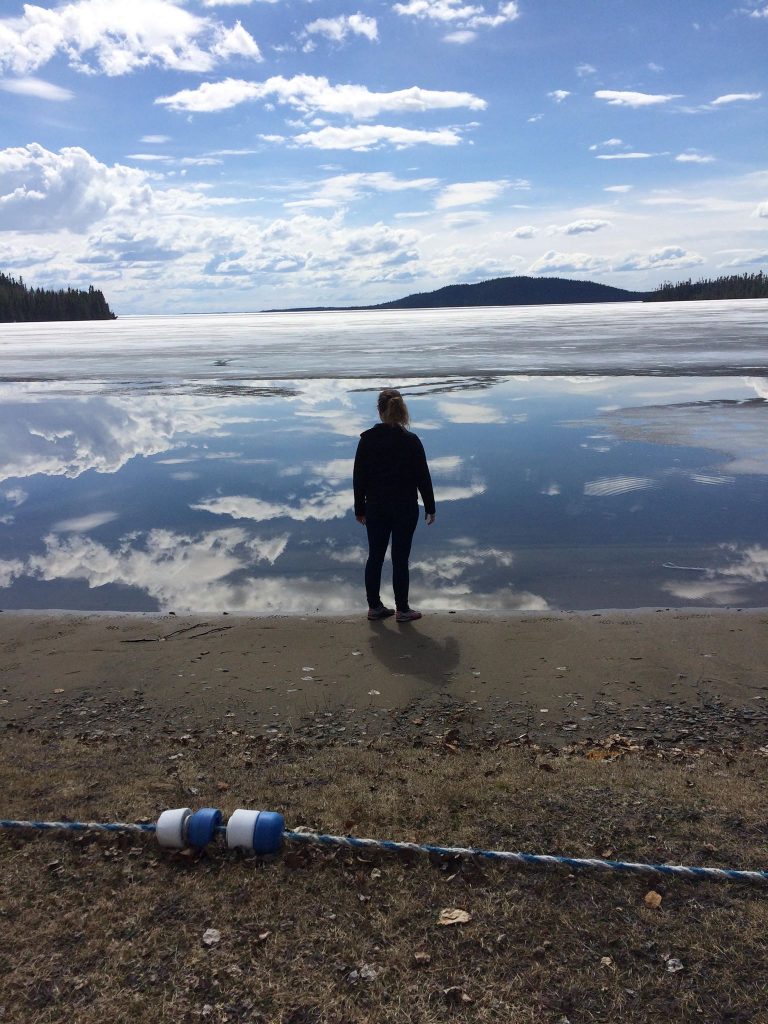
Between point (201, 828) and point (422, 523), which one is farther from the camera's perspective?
point (422, 523)

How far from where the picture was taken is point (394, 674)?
261 inches

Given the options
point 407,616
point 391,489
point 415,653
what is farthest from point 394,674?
point 391,489

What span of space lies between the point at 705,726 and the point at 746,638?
171 cm

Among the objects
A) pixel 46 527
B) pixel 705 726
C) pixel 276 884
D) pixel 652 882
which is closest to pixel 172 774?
pixel 276 884

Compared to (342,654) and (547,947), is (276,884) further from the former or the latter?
(342,654)

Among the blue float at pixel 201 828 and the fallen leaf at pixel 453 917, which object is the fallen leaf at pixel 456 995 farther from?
the blue float at pixel 201 828

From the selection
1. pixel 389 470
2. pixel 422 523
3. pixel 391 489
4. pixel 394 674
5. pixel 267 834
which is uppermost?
pixel 389 470

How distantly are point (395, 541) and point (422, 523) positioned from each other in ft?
10.5

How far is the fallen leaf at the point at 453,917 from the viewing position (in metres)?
3.59

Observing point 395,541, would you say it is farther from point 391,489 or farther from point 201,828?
point 201,828

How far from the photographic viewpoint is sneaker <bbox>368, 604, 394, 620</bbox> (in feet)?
25.2

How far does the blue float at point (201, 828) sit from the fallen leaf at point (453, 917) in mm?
1265

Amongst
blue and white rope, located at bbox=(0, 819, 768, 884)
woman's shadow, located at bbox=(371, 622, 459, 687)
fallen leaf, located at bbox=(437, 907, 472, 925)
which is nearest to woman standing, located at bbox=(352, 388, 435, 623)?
woman's shadow, located at bbox=(371, 622, 459, 687)

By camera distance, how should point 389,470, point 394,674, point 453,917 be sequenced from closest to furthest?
point 453,917 < point 394,674 < point 389,470
